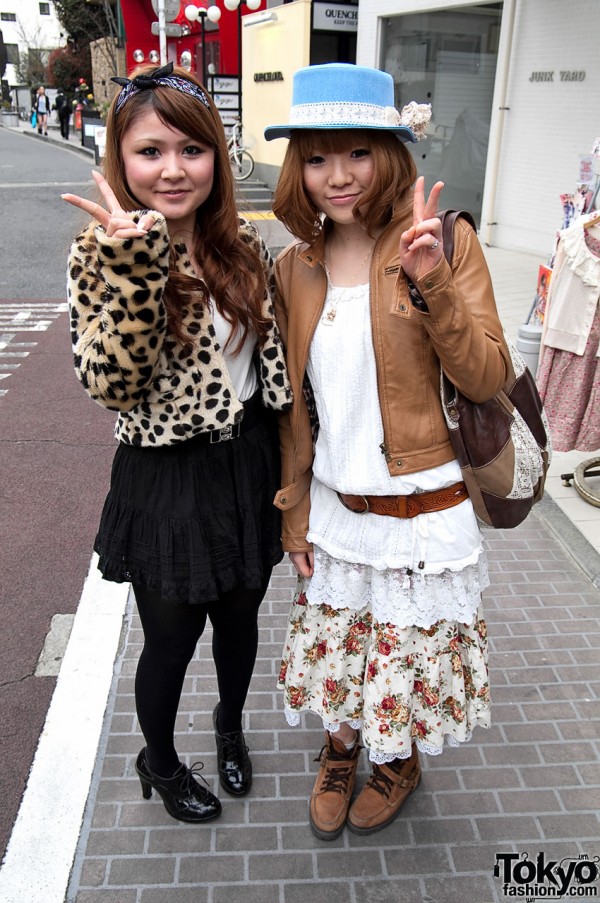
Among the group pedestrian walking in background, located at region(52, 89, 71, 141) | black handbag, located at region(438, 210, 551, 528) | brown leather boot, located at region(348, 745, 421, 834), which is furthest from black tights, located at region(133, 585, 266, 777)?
pedestrian walking in background, located at region(52, 89, 71, 141)

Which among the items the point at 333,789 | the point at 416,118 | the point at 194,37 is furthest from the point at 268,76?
the point at 333,789

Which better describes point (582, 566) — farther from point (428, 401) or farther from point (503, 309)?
point (503, 309)

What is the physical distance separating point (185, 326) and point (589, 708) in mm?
2016

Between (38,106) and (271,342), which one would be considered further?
(38,106)

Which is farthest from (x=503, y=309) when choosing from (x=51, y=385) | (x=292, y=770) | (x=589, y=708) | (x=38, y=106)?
(x=38, y=106)

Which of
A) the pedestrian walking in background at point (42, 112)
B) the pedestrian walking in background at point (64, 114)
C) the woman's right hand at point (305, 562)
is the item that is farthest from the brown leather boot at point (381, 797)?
the pedestrian walking in background at point (42, 112)

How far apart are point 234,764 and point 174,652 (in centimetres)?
57

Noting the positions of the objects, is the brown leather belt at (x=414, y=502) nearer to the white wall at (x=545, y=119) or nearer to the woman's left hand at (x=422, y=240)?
the woman's left hand at (x=422, y=240)

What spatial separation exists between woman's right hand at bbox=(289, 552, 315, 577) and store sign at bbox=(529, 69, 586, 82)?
965 cm

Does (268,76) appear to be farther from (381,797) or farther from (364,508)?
(381,797)

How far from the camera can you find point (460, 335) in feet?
5.46

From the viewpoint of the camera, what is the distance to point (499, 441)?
187 centimetres

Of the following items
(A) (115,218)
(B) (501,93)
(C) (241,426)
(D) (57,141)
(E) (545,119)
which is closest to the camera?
(A) (115,218)

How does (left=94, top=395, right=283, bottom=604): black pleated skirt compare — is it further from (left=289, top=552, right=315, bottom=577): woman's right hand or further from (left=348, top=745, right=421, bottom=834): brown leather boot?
(left=348, top=745, right=421, bottom=834): brown leather boot
